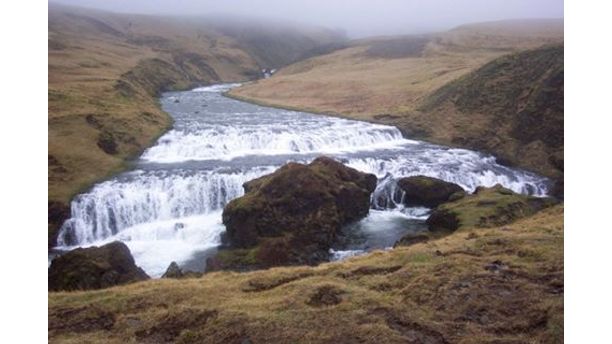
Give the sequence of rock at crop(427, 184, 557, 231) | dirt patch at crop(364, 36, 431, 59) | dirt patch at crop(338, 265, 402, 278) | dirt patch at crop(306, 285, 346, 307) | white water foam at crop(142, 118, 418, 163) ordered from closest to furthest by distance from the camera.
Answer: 1. dirt patch at crop(306, 285, 346, 307)
2. dirt patch at crop(338, 265, 402, 278)
3. rock at crop(427, 184, 557, 231)
4. white water foam at crop(142, 118, 418, 163)
5. dirt patch at crop(364, 36, 431, 59)

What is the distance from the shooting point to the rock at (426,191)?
104ft

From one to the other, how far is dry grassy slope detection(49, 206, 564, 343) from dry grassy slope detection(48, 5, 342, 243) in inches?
634

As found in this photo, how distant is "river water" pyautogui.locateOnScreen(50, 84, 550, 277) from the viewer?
27.4 meters

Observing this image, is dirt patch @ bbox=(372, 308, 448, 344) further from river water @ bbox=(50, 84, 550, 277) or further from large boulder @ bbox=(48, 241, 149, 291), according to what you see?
river water @ bbox=(50, 84, 550, 277)

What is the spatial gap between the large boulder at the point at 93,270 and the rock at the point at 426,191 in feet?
58.5

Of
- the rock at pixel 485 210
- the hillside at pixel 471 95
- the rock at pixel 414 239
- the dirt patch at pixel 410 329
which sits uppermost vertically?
the hillside at pixel 471 95

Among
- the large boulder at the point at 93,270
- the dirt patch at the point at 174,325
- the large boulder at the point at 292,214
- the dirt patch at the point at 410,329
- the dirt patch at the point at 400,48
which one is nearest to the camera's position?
the dirt patch at the point at 410,329

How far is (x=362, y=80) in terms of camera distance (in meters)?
83.8

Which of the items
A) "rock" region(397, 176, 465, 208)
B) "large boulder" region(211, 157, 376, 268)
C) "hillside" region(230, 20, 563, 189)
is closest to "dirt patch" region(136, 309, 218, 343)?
"large boulder" region(211, 157, 376, 268)

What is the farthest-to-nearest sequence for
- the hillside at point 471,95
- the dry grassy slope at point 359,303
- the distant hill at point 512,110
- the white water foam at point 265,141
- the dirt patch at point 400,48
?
1. the dirt patch at point 400,48
2. the hillside at point 471,95
3. the distant hill at point 512,110
4. the white water foam at point 265,141
5. the dry grassy slope at point 359,303

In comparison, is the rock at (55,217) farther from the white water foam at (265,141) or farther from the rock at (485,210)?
the rock at (485,210)

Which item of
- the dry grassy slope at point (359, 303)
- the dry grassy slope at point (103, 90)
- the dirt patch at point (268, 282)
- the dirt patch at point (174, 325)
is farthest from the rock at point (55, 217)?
the dirt patch at point (174, 325)

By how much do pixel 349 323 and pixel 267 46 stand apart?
186927mm

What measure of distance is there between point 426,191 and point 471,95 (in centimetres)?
2681
